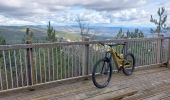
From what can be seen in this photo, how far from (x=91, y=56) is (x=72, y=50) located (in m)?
0.55

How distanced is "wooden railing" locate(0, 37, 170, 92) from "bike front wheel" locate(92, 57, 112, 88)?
1.37 feet

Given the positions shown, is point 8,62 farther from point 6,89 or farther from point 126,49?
point 126,49

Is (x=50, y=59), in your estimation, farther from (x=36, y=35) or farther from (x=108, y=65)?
(x=36, y=35)

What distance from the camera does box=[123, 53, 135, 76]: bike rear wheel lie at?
596cm

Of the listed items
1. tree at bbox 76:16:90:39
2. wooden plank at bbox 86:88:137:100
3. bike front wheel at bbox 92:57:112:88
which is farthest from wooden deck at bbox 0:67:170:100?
tree at bbox 76:16:90:39

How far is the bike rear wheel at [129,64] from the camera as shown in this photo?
5.96 metres

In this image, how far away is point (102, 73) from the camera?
17.3 ft

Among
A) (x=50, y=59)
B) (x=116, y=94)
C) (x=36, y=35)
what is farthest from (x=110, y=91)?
(x=36, y=35)

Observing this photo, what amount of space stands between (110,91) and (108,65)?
624mm

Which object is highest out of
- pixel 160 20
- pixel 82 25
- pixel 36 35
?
pixel 160 20

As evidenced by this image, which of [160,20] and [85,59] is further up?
[160,20]

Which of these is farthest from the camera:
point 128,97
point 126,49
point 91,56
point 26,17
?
point 26,17

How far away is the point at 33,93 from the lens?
476 cm

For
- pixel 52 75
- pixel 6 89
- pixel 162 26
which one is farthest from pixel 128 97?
pixel 162 26
